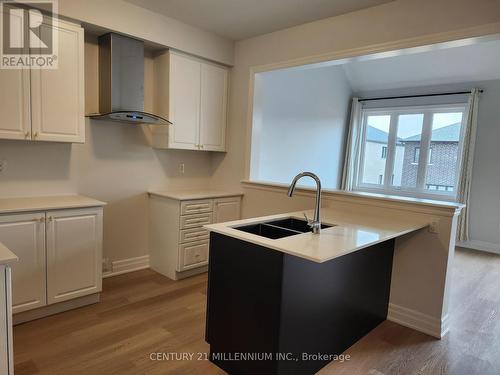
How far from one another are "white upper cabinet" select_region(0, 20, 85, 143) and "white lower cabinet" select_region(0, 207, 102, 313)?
68 cm

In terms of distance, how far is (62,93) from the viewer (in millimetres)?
2777

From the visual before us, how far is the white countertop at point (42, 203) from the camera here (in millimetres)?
2432

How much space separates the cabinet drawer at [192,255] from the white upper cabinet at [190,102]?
1.10m

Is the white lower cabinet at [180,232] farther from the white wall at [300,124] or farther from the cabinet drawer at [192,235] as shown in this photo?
the white wall at [300,124]

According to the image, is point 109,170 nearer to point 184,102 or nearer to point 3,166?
point 3,166

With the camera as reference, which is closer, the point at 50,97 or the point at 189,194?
the point at 50,97

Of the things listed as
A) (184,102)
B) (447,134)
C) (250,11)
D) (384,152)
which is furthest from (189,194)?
(447,134)

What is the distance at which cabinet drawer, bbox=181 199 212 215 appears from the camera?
137 inches

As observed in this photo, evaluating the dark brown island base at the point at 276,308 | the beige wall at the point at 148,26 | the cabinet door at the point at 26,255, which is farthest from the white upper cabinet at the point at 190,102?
the dark brown island base at the point at 276,308

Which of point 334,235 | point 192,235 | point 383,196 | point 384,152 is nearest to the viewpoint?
point 334,235

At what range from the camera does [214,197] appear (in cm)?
378

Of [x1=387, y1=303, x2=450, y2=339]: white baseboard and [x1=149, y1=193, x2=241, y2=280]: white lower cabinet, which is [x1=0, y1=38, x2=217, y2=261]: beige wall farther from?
[x1=387, y1=303, x2=450, y2=339]: white baseboard

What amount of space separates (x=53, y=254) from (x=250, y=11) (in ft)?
9.09

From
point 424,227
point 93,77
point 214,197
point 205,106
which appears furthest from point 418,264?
point 93,77
